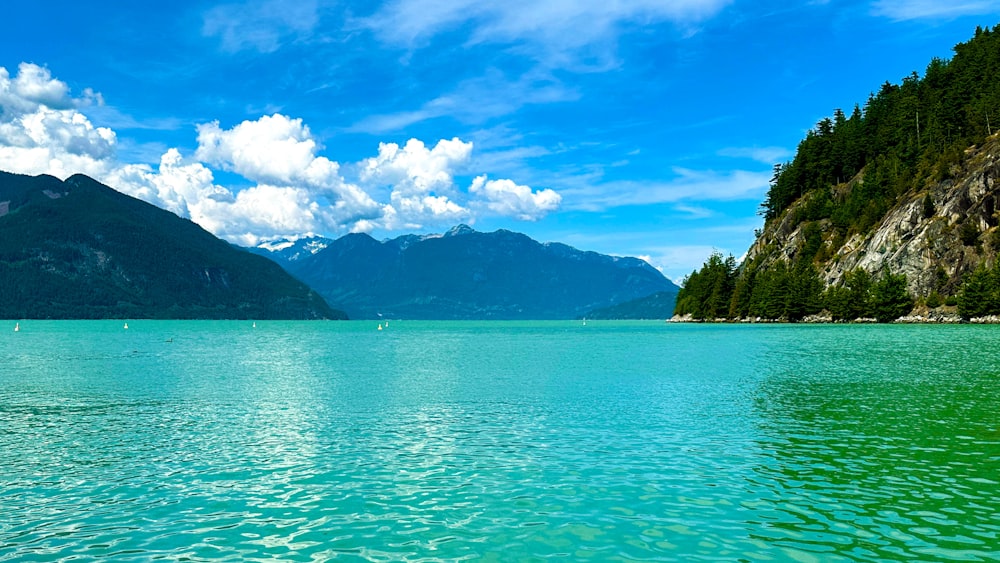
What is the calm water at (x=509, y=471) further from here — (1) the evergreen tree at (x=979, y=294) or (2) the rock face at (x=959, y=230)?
(2) the rock face at (x=959, y=230)

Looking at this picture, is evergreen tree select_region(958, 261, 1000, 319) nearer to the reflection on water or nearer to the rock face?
the rock face

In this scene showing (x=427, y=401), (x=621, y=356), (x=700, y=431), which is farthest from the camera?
(x=621, y=356)

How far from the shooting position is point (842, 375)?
66.9 m

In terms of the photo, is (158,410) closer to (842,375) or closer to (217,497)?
(217,497)

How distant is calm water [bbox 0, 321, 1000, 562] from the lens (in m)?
19.5

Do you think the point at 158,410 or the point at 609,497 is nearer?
the point at 609,497

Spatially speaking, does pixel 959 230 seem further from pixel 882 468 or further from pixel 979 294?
pixel 882 468

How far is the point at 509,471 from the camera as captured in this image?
28.6m

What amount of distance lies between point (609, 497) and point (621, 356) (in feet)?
262

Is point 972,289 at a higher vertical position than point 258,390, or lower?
higher

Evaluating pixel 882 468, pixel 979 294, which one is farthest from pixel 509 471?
pixel 979 294

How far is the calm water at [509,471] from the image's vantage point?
19.5 metres

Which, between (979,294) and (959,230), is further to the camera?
(959,230)

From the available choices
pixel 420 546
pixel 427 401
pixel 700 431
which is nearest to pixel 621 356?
pixel 427 401
